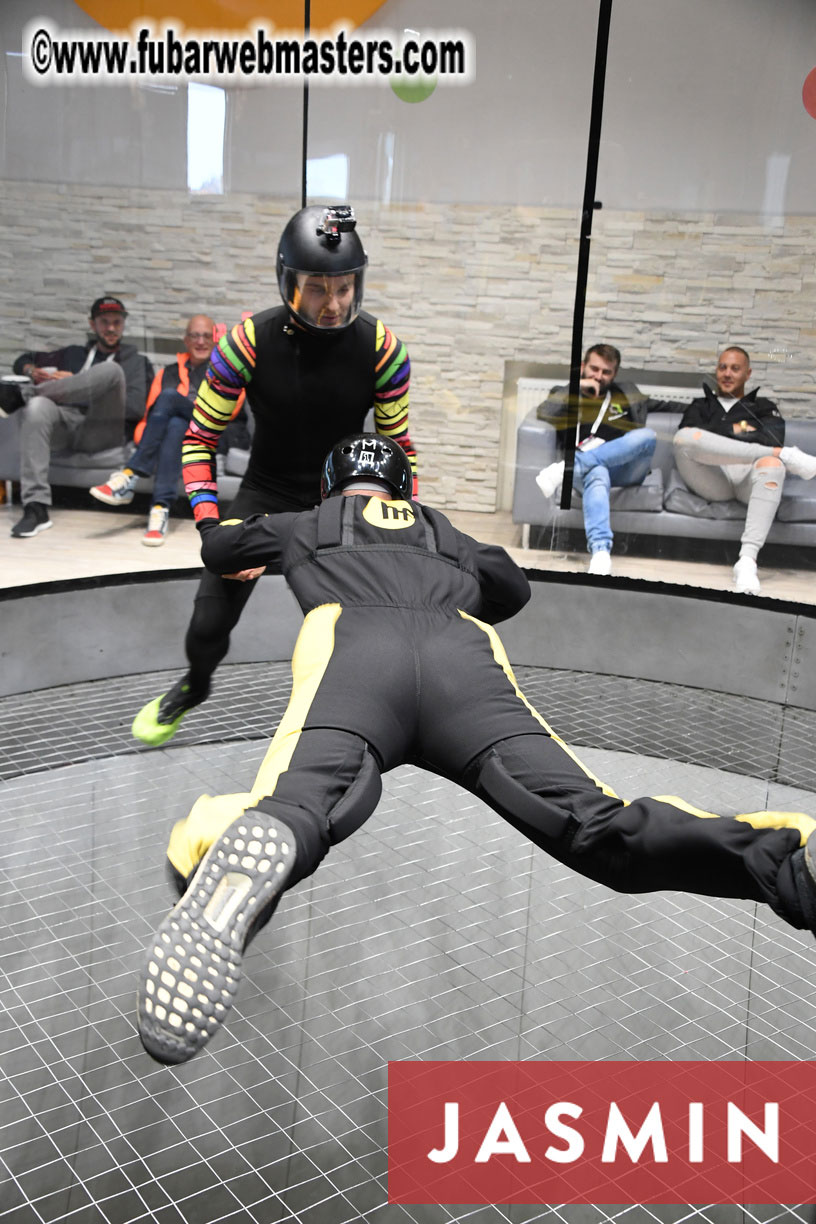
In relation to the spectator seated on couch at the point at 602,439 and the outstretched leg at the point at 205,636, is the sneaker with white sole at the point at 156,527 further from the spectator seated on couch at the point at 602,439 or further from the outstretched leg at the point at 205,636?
the outstretched leg at the point at 205,636

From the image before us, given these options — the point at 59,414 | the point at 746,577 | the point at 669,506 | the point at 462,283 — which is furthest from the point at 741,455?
the point at 59,414

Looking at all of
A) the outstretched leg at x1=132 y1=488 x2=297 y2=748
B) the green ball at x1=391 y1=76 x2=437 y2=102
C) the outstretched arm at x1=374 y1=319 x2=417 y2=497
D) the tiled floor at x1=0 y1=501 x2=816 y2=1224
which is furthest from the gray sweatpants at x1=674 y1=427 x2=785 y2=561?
the outstretched leg at x1=132 y1=488 x2=297 y2=748

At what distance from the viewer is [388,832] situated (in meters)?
3.07

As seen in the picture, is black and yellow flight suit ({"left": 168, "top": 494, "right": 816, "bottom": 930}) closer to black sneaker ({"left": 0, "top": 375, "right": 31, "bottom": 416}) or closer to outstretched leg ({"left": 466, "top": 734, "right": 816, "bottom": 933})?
outstretched leg ({"left": 466, "top": 734, "right": 816, "bottom": 933})

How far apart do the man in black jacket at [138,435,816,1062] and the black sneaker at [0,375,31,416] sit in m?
3.81

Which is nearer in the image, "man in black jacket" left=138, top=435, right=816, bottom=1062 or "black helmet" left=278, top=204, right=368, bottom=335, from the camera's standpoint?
"man in black jacket" left=138, top=435, right=816, bottom=1062

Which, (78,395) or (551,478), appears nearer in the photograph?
(551,478)

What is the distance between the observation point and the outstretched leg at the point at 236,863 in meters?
1.58

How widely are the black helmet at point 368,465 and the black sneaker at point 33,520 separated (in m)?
3.36

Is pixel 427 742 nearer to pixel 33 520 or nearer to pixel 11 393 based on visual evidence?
pixel 33 520

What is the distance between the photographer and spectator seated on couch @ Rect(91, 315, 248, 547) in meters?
5.70

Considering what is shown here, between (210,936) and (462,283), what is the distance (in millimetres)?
4618

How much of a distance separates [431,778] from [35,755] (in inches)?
47.9

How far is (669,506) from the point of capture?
5.35 meters
